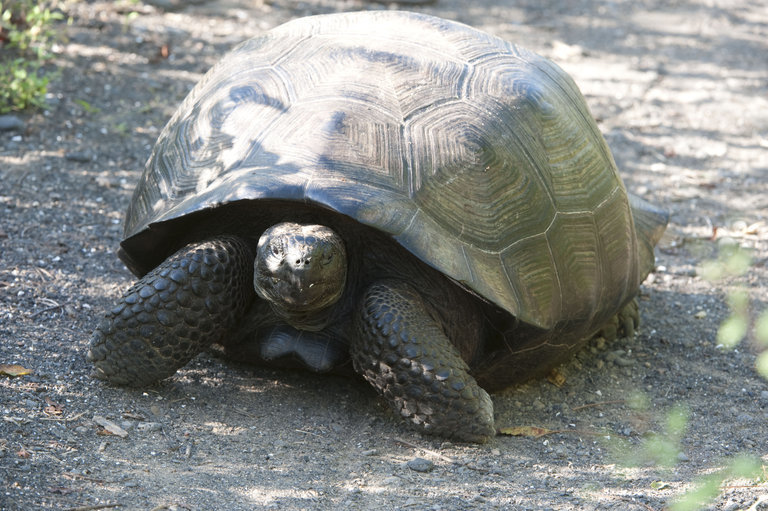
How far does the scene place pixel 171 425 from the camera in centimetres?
318

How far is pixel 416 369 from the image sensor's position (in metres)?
3.16

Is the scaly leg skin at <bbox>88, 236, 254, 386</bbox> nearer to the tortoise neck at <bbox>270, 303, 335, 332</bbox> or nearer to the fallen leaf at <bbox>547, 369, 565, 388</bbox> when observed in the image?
the tortoise neck at <bbox>270, 303, 335, 332</bbox>

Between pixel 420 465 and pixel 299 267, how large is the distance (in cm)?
78

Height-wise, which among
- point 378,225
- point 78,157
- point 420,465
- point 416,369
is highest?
point 378,225

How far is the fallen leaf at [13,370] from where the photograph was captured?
326cm

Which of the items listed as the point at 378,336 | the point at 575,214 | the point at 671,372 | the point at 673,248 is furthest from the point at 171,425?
the point at 673,248

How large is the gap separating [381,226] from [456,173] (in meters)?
0.43

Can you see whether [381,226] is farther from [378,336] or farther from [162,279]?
[162,279]

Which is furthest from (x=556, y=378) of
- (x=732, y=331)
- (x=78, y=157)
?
(x=78, y=157)

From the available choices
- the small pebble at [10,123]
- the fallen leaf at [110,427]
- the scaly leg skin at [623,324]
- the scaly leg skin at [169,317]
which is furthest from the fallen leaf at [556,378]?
the small pebble at [10,123]

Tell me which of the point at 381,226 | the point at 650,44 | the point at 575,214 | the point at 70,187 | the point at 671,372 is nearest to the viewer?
the point at 381,226

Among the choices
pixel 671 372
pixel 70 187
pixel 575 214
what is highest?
pixel 575 214

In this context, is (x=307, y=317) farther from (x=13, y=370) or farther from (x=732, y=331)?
(x=732, y=331)

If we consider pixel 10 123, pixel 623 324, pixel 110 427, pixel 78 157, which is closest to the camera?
pixel 110 427
